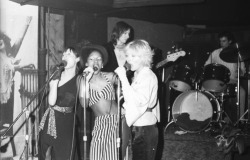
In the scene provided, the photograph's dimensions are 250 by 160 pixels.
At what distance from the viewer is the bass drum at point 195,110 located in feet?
21.9

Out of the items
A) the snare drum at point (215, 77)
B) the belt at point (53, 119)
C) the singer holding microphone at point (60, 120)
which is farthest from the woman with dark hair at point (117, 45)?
the snare drum at point (215, 77)

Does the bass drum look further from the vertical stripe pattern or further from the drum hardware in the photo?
the vertical stripe pattern

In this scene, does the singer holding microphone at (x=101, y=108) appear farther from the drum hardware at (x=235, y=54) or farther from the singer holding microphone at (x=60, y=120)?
the drum hardware at (x=235, y=54)

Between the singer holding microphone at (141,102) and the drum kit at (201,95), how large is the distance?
3.38m

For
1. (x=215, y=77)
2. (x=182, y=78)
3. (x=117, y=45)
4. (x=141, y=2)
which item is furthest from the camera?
(x=182, y=78)

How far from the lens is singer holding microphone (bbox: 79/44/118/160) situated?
12.0ft

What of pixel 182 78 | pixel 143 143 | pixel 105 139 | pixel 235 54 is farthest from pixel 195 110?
pixel 143 143

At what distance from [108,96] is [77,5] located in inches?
102

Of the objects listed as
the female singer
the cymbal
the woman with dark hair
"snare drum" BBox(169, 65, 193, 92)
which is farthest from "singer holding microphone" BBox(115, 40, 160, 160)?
"snare drum" BBox(169, 65, 193, 92)

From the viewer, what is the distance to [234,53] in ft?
21.2

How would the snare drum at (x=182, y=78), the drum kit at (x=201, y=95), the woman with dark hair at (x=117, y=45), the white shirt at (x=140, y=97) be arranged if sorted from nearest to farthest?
the white shirt at (x=140, y=97), the woman with dark hair at (x=117, y=45), the drum kit at (x=201, y=95), the snare drum at (x=182, y=78)

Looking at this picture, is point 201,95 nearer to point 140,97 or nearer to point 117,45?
point 117,45

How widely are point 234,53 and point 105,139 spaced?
12.4 ft

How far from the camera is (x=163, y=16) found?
8758mm
